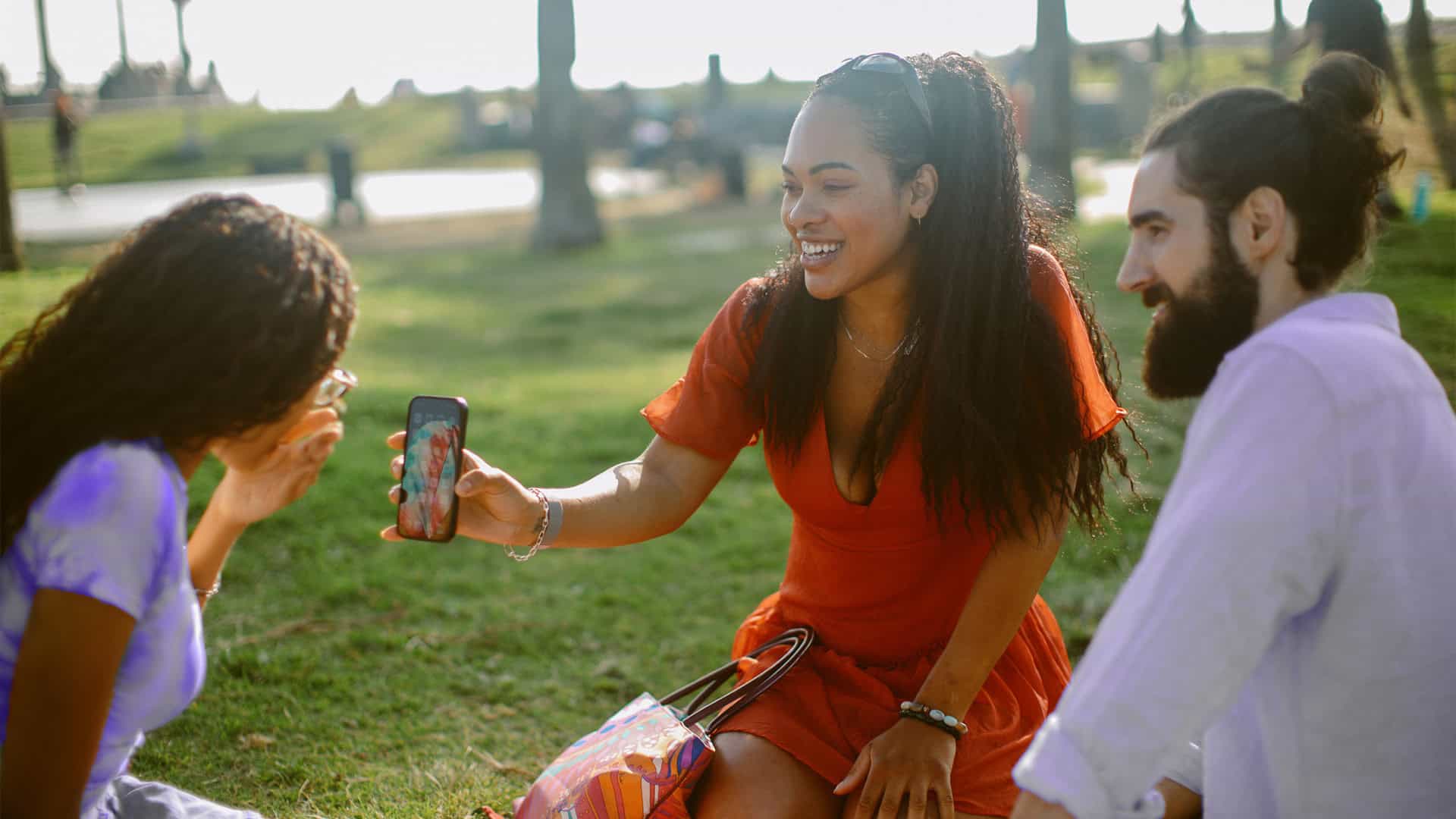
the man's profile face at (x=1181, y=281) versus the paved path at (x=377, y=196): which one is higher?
the man's profile face at (x=1181, y=281)

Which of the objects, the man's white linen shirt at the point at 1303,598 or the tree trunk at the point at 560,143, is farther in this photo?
the tree trunk at the point at 560,143

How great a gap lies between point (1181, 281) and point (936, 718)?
1.04 m

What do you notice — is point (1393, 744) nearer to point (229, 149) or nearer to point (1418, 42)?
point (1418, 42)

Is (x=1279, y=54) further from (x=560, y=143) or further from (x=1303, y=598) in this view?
(x=1303, y=598)

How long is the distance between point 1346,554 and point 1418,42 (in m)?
10.1

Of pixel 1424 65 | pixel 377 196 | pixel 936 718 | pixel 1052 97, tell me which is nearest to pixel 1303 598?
pixel 936 718

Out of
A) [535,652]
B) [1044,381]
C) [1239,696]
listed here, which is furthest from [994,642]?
[535,652]

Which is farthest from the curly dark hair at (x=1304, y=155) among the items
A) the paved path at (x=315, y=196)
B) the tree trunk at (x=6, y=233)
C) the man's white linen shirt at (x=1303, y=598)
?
the paved path at (x=315, y=196)

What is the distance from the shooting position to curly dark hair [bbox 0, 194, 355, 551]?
195 centimetres

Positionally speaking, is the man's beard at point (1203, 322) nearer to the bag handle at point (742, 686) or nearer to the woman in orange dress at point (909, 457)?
the woman in orange dress at point (909, 457)

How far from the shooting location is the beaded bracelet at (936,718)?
258 cm

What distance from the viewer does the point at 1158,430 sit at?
6688 millimetres

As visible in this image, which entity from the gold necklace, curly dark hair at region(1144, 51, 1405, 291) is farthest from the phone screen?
curly dark hair at region(1144, 51, 1405, 291)

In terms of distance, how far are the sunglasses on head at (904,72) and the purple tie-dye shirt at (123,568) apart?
1.62 meters
